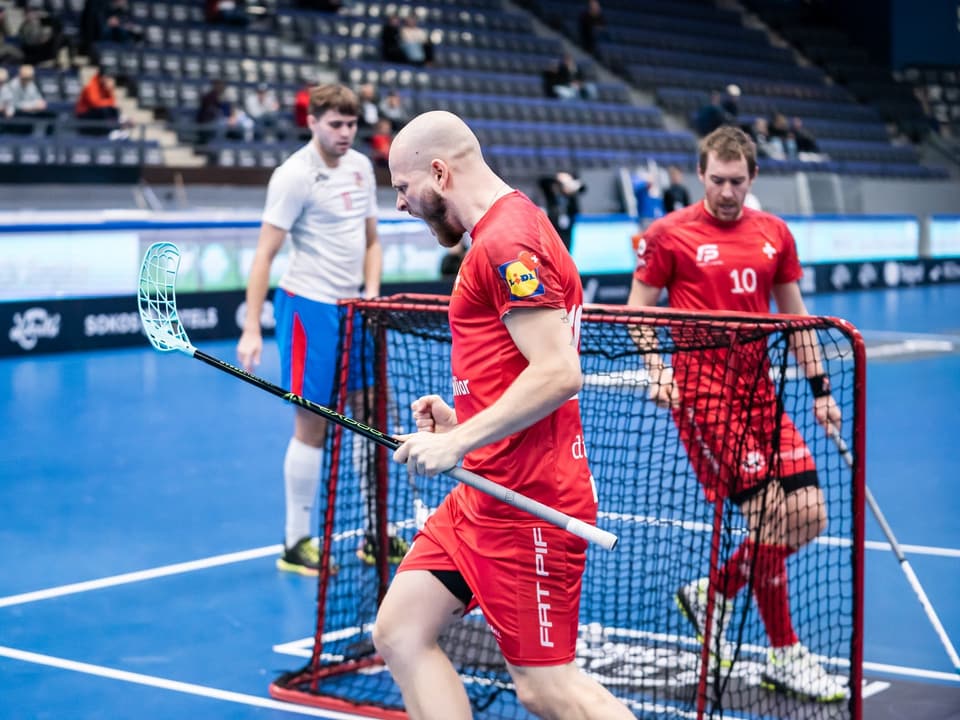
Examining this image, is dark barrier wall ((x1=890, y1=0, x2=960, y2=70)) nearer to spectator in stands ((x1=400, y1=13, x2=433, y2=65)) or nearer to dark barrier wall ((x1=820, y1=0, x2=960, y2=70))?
dark barrier wall ((x1=820, y1=0, x2=960, y2=70))

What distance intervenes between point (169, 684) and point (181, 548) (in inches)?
81.5

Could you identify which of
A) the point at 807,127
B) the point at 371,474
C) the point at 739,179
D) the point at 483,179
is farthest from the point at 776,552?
the point at 807,127

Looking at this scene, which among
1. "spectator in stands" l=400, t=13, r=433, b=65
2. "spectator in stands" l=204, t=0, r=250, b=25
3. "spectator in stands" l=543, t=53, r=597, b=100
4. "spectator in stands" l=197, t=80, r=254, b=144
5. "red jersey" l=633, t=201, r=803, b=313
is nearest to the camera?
"red jersey" l=633, t=201, r=803, b=313

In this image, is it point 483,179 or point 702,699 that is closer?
point 483,179

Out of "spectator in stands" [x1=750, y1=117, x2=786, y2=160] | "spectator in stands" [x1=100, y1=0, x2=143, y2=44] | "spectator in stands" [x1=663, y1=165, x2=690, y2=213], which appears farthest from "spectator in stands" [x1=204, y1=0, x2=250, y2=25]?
"spectator in stands" [x1=750, y1=117, x2=786, y2=160]

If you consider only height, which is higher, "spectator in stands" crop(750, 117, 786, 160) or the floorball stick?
"spectator in stands" crop(750, 117, 786, 160)

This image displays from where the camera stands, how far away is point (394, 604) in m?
3.49

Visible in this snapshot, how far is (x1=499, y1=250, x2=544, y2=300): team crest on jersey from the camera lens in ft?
10.3

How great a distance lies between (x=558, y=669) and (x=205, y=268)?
13.0 meters

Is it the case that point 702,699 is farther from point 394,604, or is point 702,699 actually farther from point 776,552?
point 394,604

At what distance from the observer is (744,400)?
4879 millimetres

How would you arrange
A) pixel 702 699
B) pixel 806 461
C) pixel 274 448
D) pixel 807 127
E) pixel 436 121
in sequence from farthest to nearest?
pixel 807 127 → pixel 274 448 → pixel 806 461 → pixel 702 699 → pixel 436 121

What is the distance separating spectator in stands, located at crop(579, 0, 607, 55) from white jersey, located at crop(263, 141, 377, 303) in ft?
78.0

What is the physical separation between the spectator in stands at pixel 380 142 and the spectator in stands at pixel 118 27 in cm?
389
